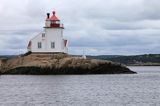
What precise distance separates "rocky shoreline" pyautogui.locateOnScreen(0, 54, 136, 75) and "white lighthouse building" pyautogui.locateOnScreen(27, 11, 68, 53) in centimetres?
138

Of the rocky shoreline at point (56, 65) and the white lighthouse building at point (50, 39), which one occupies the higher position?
the white lighthouse building at point (50, 39)

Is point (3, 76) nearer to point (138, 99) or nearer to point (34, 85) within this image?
point (34, 85)

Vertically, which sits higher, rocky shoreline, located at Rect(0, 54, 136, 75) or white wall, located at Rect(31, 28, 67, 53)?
white wall, located at Rect(31, 28, 67, 53)

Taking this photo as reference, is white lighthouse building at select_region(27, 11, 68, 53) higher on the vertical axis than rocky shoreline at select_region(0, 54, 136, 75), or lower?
higher

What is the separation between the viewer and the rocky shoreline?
8369 centimetres

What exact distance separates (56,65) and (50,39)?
5.42 meters

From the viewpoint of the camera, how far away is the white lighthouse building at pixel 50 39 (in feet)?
286

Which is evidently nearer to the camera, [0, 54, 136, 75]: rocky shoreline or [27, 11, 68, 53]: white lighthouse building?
[0, 54, 136, 75]: rocky shoreline

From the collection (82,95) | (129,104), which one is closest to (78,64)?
(82,95)

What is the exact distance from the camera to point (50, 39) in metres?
87.2

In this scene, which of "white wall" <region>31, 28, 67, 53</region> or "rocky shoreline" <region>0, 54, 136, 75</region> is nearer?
"rocky shoreline" <region>0, 54, 136, 75</region>

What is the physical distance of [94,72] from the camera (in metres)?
89.2

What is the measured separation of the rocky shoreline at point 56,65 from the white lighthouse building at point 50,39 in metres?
1.38

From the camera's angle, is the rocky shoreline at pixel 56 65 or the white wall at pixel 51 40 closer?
the rocky shoreline at pixel 56 65
